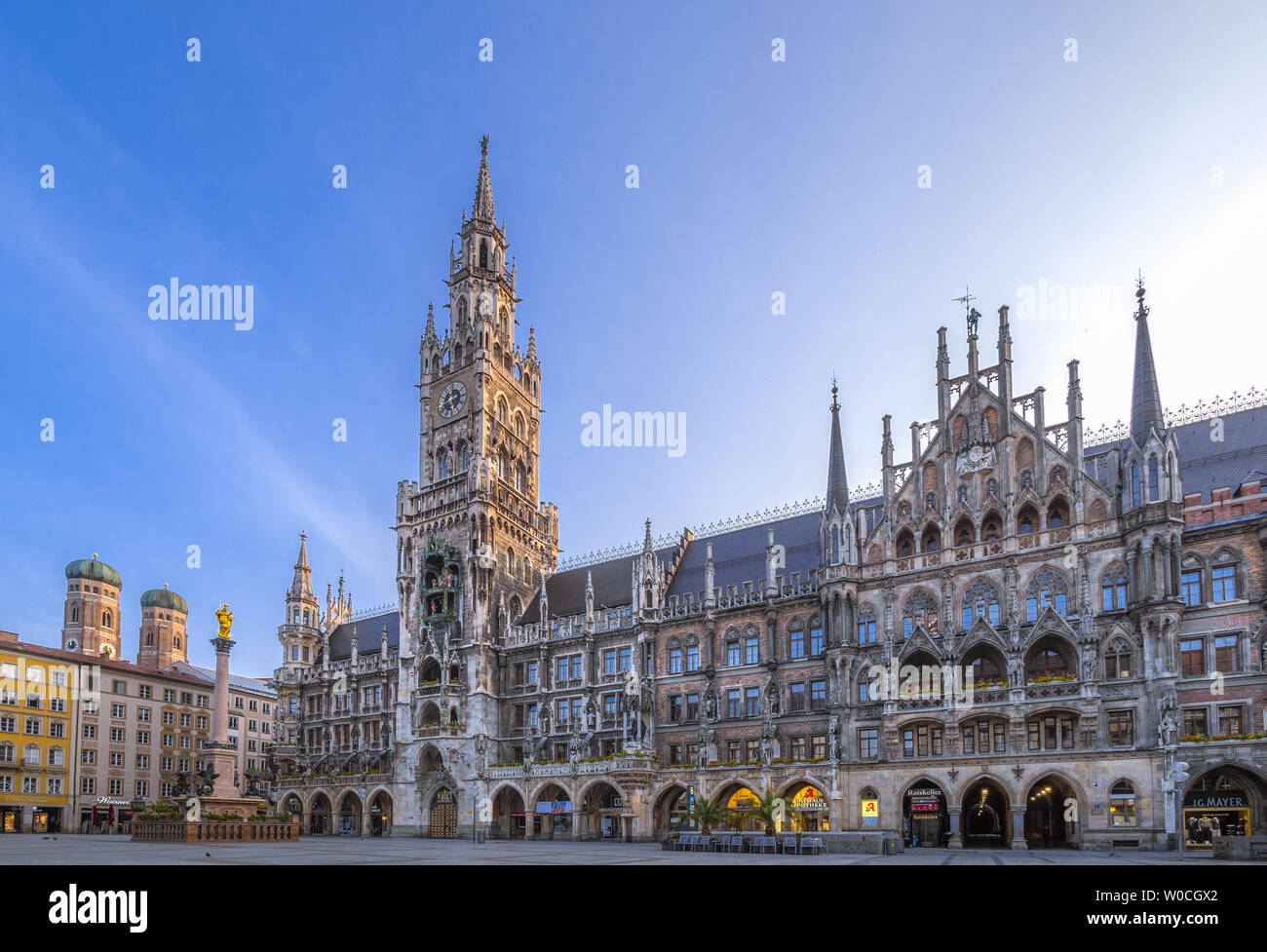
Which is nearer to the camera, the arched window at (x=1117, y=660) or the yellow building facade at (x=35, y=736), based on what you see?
the arched window at (x=1117, y=660)

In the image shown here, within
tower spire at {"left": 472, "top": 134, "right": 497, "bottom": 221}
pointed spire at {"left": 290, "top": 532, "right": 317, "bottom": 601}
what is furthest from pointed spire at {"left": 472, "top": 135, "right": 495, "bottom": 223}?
pointed spire at {"left": 290, "top": 532, "right": 317, "bottom": 601}

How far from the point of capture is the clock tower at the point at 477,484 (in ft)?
268

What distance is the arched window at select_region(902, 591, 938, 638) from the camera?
59094mm

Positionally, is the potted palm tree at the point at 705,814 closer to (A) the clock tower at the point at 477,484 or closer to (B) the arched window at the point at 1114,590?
(B) the arched window at the point at 1114,590

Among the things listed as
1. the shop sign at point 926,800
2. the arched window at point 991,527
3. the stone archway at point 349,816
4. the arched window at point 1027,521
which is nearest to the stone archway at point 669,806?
the shop sign at point 926,800

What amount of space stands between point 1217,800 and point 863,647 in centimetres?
2023

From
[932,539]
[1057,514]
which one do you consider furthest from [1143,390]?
[932,539]

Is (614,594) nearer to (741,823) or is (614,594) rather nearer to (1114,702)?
(741,823)

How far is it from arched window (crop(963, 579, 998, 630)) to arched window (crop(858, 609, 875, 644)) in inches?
217

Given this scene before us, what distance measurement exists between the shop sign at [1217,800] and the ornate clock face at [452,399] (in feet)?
205

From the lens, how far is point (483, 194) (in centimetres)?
9712
